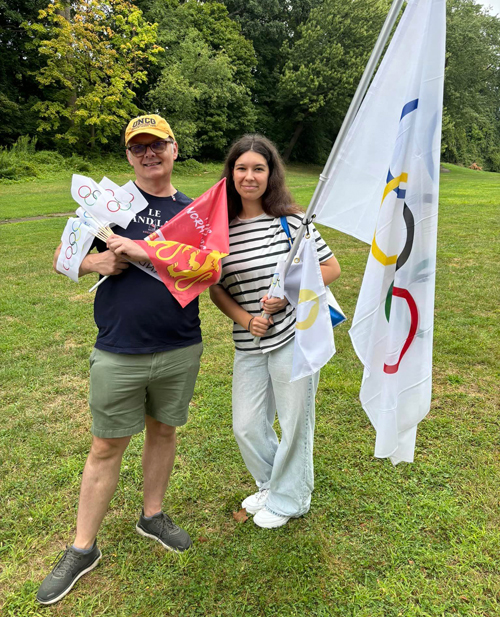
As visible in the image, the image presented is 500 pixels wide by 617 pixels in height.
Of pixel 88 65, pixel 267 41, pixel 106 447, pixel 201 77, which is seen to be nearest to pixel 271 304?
pixel 106 447

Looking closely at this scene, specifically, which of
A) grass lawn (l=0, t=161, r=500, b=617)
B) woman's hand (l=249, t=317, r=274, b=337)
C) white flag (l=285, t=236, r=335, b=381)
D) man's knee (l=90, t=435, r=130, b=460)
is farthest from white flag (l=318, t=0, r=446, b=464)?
man's knee (l=90, t=435, r=130, b=460)

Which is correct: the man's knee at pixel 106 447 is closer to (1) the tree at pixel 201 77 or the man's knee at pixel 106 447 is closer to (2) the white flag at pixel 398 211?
(2) the white flag at pixel 398 211

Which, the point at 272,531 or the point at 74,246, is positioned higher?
the point at 74,246

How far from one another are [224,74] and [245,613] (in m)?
30.0

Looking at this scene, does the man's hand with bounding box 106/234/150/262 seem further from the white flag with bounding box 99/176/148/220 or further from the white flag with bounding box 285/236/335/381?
the white flag with bounding box 285/236/335/381

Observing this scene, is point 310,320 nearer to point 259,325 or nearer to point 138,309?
point 259,325

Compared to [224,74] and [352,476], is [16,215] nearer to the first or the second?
[352,476]

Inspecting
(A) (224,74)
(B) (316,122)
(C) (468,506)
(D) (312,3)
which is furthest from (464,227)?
(D) (312,3)

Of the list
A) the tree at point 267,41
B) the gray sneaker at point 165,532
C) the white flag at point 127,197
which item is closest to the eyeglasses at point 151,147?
the white flag at point 127,197

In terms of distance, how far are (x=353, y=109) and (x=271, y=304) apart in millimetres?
942

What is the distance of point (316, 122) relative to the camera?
1401 inches

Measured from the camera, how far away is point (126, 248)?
1936 mm

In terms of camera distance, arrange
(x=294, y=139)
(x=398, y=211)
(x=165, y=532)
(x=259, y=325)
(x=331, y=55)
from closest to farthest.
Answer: (x=398, y=211) < (x=259, y=325) < (x=165, y=532) < (x=331, y=55) < (x=294, y=139)

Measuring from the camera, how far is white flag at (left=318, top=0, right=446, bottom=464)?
194 centimetres
